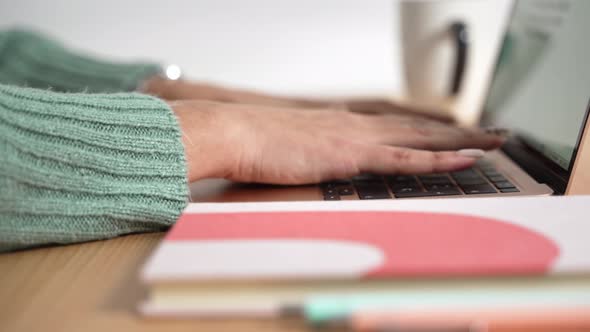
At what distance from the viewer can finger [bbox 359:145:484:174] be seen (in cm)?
55

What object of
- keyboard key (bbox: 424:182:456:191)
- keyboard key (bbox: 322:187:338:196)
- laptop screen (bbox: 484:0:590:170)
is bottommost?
keyboard key (bbox: 322:187:338:196)

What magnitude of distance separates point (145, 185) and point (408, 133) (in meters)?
0.29

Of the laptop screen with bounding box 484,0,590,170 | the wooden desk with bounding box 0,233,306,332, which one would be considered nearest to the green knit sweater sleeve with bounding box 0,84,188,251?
the wooden desk with bounding box 0,233,306,332

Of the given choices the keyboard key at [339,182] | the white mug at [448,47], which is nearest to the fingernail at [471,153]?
the keyboard key at [339,182]

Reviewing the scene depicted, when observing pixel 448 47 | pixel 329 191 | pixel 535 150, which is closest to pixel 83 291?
pixel 329 191

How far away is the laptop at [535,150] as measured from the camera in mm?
519

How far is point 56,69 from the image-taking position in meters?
0.85

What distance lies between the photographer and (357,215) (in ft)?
1.31

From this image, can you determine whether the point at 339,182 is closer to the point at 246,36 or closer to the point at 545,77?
the point at 545,77

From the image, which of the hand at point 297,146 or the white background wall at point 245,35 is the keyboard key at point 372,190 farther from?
the white background wall at point 245,35

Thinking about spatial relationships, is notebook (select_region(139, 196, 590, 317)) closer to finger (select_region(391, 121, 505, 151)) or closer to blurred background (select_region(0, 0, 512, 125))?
finger (select_region(391, 121, 505, 151))

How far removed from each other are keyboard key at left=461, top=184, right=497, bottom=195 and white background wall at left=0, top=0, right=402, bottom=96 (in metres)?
0.77

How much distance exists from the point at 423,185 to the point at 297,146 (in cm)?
13

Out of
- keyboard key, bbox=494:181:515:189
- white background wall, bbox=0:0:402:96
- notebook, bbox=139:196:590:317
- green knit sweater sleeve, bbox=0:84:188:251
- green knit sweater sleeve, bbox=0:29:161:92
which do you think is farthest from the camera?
white background wall, bbox=0:0:402:96
